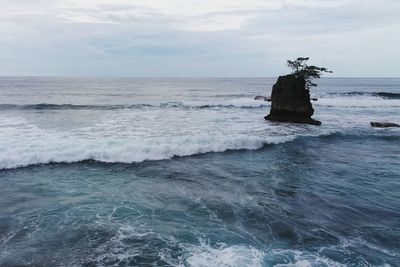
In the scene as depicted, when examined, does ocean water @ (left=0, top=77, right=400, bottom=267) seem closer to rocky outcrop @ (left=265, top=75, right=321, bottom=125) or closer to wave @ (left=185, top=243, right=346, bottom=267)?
wave @ (left=185, top=243, right=346, bottom=267)

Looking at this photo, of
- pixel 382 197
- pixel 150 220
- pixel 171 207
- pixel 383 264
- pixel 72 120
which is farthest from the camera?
pixel 72 120

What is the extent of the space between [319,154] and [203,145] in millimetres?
8183

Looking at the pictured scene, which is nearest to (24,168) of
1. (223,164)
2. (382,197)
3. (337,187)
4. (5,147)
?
(5,147)

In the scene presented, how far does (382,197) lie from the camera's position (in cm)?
1541

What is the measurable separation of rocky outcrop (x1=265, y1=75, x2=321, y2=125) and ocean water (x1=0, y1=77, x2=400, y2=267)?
8.53m

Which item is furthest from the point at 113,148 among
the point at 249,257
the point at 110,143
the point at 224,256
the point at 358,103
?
the point at 358,103

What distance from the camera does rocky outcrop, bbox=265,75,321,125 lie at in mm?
37000

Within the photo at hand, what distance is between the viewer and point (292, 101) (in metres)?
37.2

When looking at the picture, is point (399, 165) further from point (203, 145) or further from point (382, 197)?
point (203, 145)

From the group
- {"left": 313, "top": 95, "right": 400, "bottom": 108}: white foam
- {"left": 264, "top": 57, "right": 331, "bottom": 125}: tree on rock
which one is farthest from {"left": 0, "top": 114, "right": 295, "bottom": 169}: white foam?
{"left": 313, "top": 95, "right": 400, "bottom": 108}: white foam

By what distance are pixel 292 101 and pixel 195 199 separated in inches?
1000

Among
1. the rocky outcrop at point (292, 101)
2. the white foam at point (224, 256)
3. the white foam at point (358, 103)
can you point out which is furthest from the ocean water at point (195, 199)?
the white foam at point (358, 103)

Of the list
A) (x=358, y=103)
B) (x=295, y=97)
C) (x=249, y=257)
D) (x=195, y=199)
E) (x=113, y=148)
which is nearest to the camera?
(x=249, y=257)

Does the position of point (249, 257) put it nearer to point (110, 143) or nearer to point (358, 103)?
point (110, 143)
